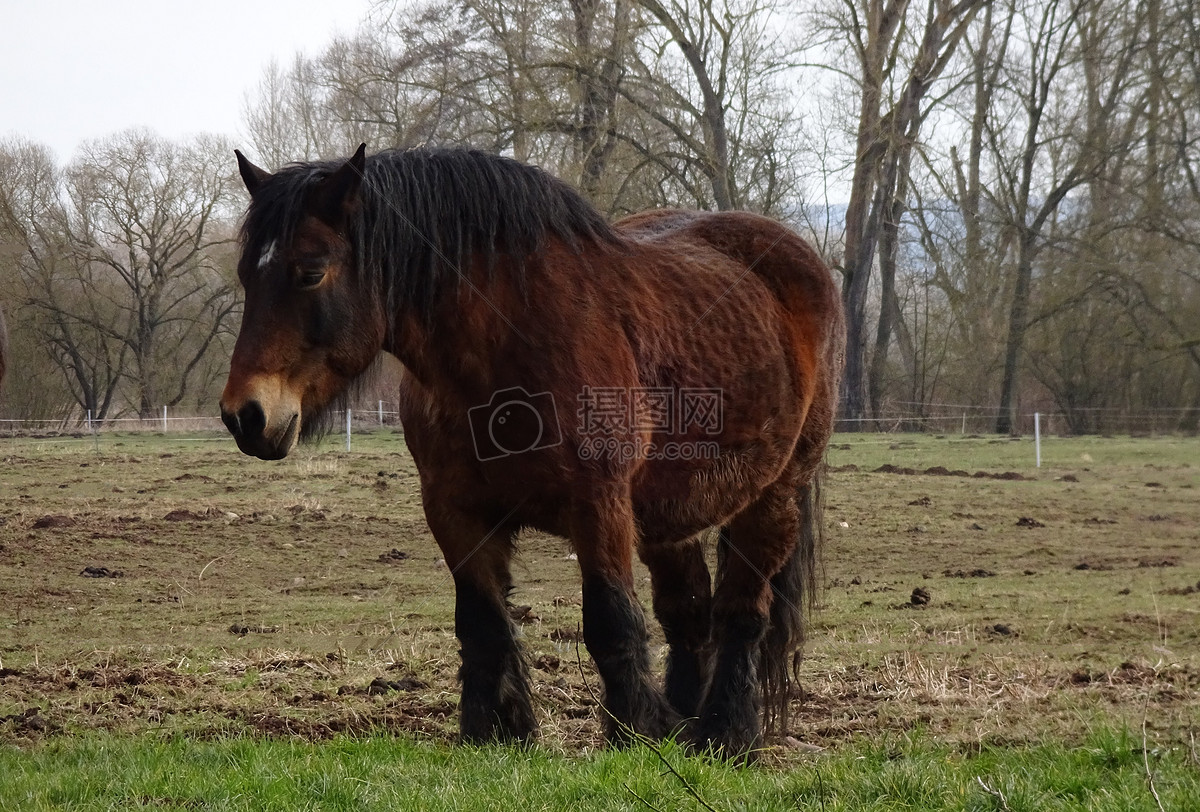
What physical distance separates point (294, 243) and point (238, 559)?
6.62m

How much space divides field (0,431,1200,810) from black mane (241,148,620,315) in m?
1.31

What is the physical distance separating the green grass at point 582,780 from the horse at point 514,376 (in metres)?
0.43

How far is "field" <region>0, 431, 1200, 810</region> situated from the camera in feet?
12.7

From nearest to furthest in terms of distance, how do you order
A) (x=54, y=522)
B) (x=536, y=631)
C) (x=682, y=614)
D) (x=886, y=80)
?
(x=682, y=614) < (x=536, y=631) < (x=54, y=522) < (x=886, y=80)

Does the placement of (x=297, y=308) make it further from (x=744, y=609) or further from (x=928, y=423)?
(x=928, y=423)

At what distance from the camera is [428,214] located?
11.5ft

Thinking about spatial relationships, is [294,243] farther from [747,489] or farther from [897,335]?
[897,335]

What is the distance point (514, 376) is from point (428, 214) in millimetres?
640

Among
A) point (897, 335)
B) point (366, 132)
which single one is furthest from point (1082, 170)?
point (366, 132)

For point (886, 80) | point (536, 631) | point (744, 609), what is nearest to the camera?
point (744, 609)

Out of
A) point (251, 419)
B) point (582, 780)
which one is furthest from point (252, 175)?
point (582, 780)

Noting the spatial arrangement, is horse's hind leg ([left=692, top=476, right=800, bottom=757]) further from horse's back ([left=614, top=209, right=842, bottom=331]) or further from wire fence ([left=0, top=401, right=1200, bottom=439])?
wire fence ([left=0, top=401, right=1200, bottom=439])

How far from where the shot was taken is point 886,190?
23078 millimetres

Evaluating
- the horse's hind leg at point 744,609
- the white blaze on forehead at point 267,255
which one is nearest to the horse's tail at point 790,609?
the horse's hind leg at point 744,609
